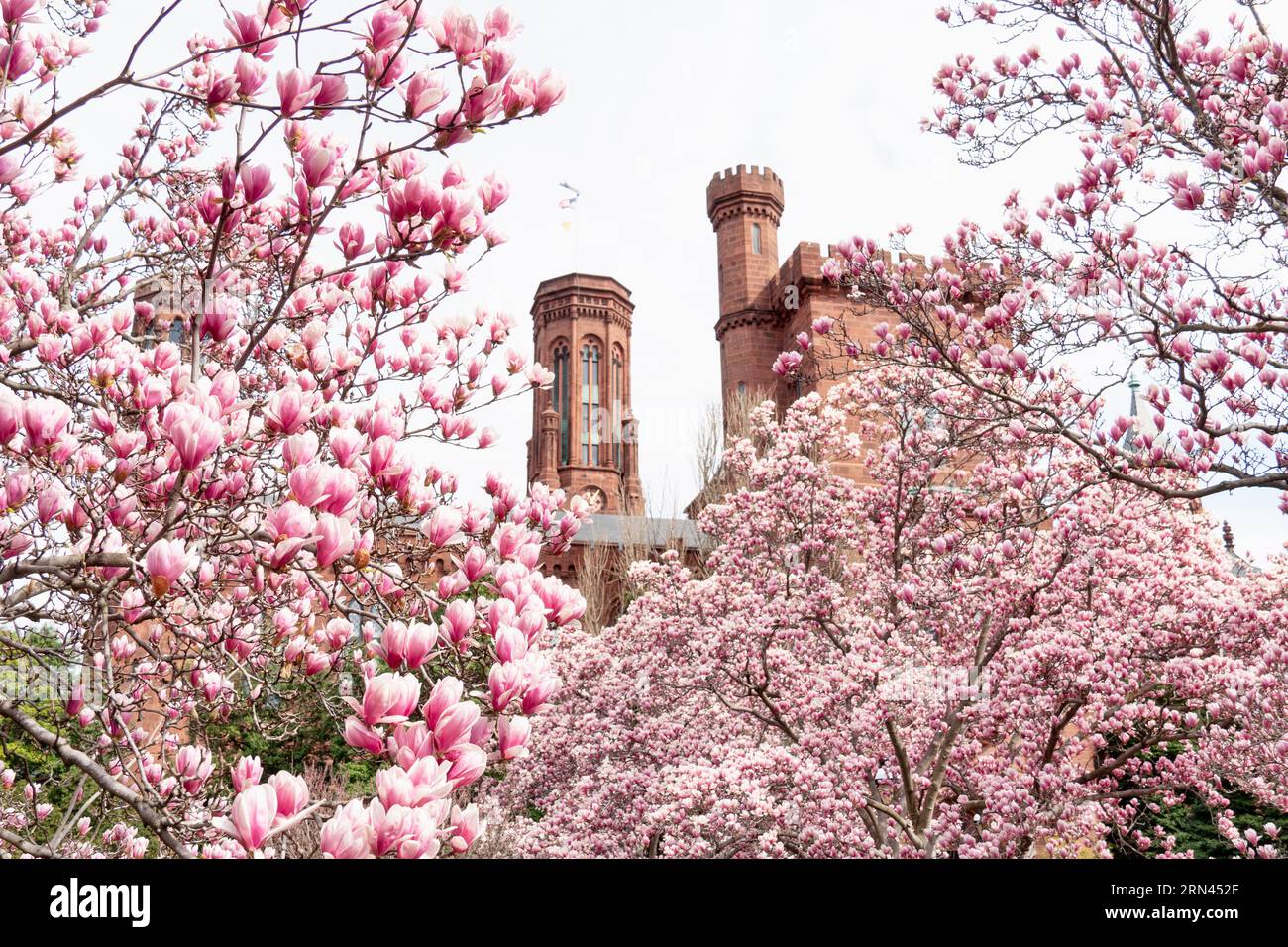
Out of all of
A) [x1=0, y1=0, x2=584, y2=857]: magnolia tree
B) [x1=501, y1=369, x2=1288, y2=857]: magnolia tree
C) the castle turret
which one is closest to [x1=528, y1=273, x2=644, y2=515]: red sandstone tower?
the castle turret

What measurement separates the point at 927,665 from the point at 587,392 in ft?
135

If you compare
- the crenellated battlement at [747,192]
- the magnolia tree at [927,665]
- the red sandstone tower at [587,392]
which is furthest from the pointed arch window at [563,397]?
the magnolia tree at [927,665]

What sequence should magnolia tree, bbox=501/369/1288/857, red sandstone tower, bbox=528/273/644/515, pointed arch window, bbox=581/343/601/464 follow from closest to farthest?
magnolia tree, bbox=501/369/1288/857 → red sandstone tower, bbox=528/273/644/515 → pointed arch window, bbox=581/343/601/464

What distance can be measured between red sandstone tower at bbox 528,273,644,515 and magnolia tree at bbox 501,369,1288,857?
34533mm

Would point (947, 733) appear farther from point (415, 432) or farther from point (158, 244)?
point (158, 244)

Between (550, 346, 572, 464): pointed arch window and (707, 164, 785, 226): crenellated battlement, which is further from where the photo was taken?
(550, 346, 572, 464): pointed arch window

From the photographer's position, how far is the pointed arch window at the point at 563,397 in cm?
4616

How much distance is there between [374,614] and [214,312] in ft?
3.06

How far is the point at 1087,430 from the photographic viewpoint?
18.8 ft

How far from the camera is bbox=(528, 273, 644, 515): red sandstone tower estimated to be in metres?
45.0

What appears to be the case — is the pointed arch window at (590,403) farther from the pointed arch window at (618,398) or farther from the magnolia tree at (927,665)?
the magnolia tree at (927,665)

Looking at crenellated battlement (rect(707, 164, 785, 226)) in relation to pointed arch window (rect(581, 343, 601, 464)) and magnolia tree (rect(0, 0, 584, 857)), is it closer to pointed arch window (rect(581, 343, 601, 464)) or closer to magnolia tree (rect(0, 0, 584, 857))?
pointed arch window (rect(581, 343, 601, 464))

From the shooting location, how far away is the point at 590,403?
4862cm

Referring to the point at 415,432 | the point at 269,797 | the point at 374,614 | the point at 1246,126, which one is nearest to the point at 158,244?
the point at 415,432
